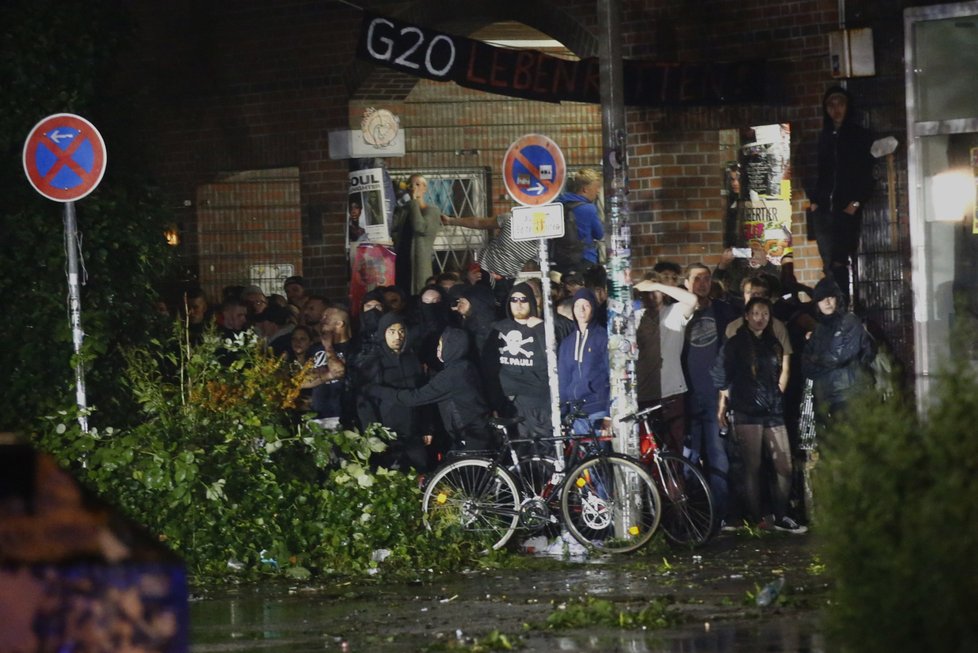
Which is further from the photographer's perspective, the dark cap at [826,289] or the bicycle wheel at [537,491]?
the dark cap at [826,289]

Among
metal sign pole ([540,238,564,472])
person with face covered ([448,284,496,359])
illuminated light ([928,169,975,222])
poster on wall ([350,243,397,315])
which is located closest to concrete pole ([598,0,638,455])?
metal sign pole ([540,238,564,472])

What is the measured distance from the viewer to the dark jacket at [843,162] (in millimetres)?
15344

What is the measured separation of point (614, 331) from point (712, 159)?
3184mm

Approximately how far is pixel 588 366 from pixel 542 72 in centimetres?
295

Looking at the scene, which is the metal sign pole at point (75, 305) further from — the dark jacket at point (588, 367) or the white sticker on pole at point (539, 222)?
the dark jacket at point (588, 367)

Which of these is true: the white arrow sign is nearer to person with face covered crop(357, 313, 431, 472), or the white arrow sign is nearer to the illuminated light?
person with face covered crop(357, 313, 431, 472)

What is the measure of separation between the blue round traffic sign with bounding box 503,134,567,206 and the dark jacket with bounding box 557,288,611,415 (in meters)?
1.05

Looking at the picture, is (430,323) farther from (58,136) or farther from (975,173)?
(975,173)

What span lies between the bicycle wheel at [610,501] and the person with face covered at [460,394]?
175cm

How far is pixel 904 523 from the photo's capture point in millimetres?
5793

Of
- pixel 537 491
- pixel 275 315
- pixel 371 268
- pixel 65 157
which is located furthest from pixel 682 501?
pixel 275 315

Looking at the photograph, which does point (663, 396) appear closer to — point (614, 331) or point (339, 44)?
point (614, 331)

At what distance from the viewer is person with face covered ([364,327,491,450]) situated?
15.0m

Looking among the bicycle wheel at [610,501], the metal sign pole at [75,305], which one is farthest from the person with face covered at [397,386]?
the metal sign pole at [75,305]
